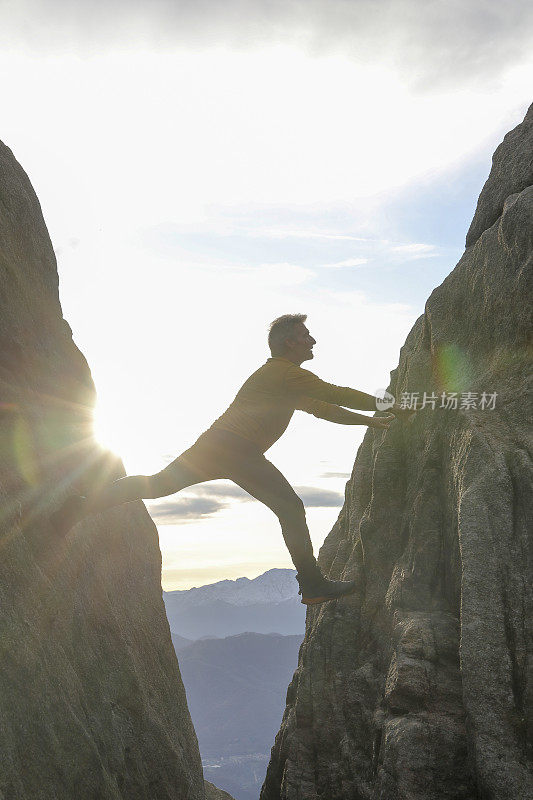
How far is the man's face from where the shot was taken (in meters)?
12.1

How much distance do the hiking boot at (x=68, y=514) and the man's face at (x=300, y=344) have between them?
4580 mm

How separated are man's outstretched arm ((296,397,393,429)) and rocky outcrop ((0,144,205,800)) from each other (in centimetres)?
516

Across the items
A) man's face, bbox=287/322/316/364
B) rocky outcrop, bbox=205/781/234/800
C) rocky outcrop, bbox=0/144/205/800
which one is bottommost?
rocky outcrop, bbox=205/781/234/800

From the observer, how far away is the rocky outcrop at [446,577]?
11062 millimetres

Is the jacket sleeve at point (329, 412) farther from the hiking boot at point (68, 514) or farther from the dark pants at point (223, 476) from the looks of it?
the hiking boot at point (68, 514)

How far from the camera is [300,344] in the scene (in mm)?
12164

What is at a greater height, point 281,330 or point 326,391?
point 281,330

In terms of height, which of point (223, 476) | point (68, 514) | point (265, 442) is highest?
point (265, 442)

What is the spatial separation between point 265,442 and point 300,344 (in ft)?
6.40

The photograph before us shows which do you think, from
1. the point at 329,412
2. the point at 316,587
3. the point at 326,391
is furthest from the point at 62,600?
the point at 326,391

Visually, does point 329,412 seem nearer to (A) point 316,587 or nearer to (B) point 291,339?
(B) point 291,339

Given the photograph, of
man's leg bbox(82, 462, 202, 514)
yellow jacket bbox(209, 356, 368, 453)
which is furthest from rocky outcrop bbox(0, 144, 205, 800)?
yellow jacket bbox(209, 356, 368, 453)

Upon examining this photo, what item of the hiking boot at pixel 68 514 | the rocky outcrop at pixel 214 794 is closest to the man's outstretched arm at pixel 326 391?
the hiking boot at pixel 68 514

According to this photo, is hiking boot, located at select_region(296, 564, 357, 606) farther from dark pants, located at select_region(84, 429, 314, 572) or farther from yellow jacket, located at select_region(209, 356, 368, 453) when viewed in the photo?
yellow jacket, located at select_region(209, 356, 368, 453)
